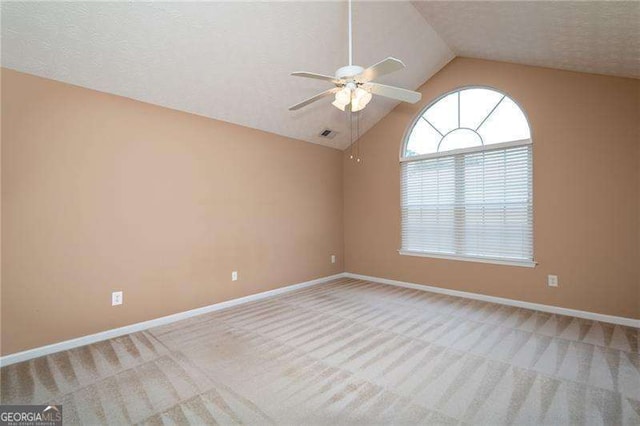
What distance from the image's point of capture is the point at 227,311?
12.6ft

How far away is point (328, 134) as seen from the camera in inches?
201

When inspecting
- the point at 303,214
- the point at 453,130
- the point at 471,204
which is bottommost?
the point at 303,214

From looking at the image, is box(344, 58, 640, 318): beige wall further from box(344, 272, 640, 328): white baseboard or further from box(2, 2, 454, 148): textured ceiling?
box(2, 2, 454, 148): textured ceiling

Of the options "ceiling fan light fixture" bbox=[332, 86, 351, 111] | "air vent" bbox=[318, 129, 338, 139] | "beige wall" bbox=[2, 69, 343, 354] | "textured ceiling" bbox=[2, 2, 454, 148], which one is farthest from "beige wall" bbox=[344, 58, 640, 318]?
"beige wall" bbox=[2, 69, 343, 354]

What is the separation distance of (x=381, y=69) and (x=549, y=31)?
6.52ft

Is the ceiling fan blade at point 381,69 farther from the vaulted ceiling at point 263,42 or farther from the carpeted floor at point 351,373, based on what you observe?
the carpeted floor at point 351,373

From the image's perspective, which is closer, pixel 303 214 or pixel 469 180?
pixel 469 180

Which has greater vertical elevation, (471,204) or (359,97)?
(359,97)

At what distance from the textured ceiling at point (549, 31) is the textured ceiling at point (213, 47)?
368 millimetres

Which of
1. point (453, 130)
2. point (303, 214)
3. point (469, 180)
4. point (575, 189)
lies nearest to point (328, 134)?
point (303, 214)

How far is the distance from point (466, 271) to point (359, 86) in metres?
3.24

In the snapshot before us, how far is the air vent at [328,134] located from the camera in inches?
197

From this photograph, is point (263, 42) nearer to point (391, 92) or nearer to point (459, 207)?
point (391, 92)

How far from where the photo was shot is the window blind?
3.89m
